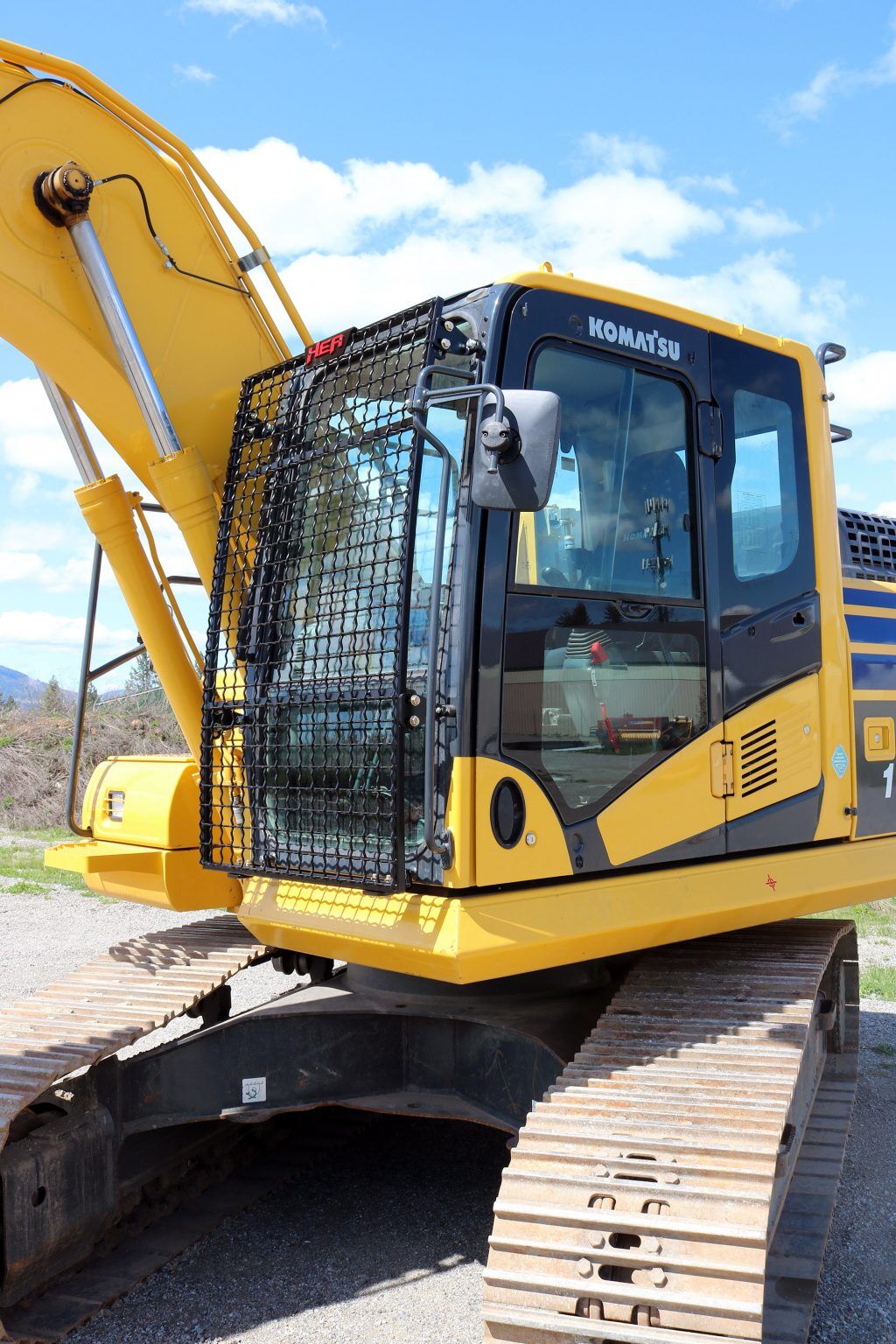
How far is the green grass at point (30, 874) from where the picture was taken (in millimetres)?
12523

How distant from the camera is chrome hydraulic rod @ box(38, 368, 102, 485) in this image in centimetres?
476

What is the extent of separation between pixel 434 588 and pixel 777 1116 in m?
1.68

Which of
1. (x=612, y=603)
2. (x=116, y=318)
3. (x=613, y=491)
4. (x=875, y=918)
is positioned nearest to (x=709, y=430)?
(x=613, y=491)

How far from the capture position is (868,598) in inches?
199

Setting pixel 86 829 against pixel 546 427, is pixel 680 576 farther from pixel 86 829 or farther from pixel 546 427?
pixel 86 829

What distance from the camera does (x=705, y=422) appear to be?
421cm

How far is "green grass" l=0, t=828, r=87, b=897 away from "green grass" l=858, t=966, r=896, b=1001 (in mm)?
7744

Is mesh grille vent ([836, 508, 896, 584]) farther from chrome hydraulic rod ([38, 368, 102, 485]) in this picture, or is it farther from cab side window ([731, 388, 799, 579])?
chrome hydraulic rod ([38, 368, 102, 485])

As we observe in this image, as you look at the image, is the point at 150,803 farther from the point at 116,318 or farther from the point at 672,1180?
the point at 672,1180

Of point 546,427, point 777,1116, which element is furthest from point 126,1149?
point 546,427

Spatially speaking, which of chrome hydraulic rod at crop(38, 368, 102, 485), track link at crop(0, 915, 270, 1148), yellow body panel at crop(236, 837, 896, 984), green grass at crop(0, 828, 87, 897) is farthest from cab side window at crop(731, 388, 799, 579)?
green grass at crop(0, 828, 87, 897)

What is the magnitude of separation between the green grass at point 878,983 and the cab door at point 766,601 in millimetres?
4356

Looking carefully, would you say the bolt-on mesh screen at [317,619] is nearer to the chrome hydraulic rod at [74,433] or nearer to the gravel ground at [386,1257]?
the chrome hydraulic rod at [74,433]

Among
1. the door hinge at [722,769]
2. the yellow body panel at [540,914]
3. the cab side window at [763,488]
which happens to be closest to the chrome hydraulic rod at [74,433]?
the yellow body panel at [540,914]
